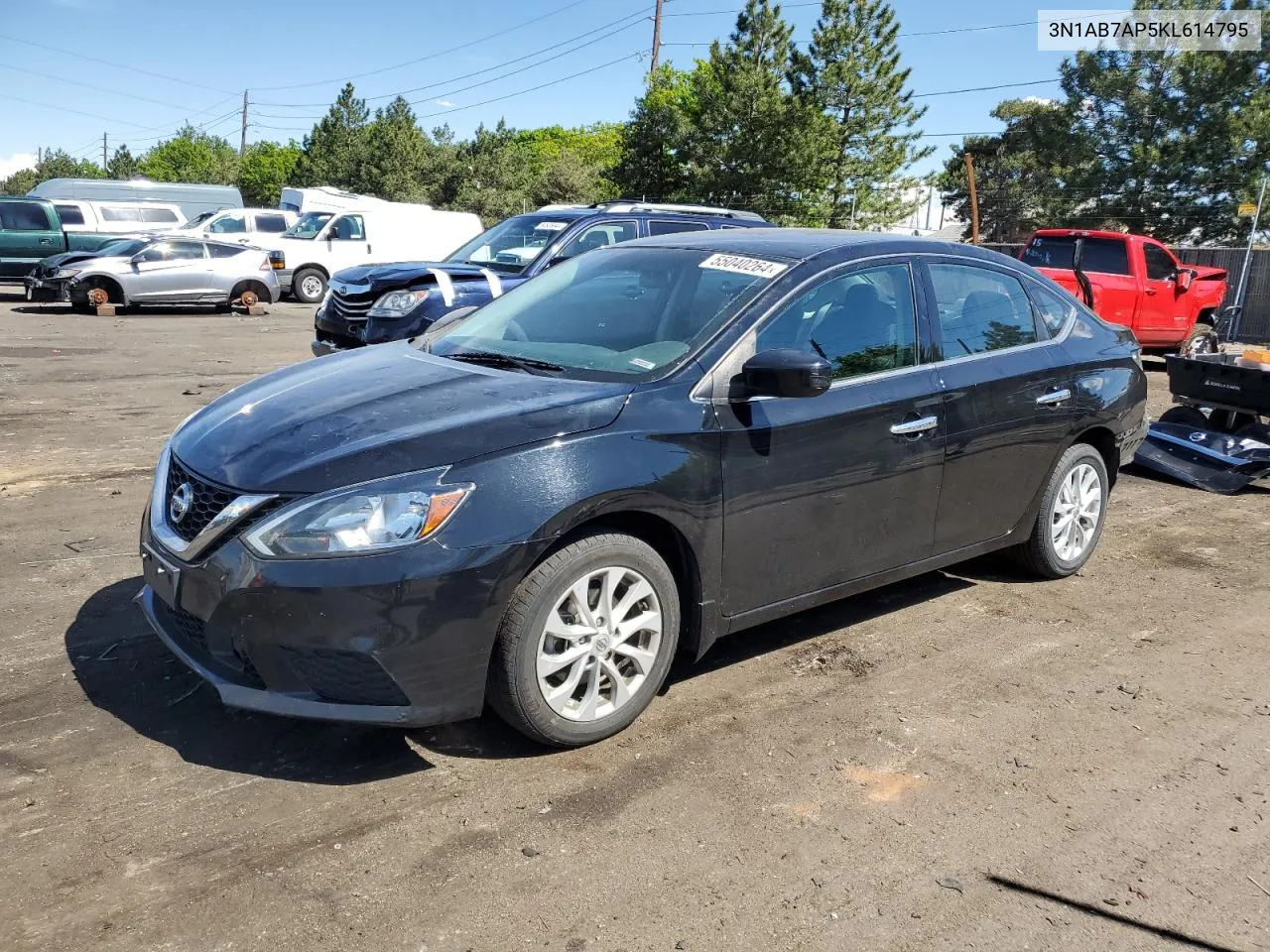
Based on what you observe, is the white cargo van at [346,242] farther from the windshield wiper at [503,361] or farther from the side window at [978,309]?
the windshield wiper at [503,361]

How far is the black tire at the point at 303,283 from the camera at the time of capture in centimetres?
2444

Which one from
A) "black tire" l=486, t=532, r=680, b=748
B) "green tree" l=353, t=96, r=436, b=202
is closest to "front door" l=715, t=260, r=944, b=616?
"black tire" l=486, t=532, r=680, b=748

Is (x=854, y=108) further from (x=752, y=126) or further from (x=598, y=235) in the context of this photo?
(x=598, y=235)

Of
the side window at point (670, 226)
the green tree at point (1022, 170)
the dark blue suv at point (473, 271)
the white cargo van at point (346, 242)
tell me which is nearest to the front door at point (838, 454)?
the dark blue suv at point (473, 271)

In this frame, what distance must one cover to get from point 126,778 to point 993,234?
222ft

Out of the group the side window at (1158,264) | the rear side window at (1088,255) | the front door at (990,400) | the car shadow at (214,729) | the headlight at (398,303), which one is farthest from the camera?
the side window at (1158,264)

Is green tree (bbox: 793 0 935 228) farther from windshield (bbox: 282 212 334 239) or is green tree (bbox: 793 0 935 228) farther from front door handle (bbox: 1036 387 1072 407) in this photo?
front door handle (bbox: 1036 387 1072 407)

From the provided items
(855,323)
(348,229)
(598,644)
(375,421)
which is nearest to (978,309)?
(855,323)

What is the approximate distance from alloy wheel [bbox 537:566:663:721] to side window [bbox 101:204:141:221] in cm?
2624

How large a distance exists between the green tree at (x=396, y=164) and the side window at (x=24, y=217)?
39646 millimetres

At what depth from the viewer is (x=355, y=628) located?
121 inches

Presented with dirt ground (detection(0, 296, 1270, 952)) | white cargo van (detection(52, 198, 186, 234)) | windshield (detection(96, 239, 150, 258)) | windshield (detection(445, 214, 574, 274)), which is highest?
white cargo van (detection(52, 198, 186, 234))

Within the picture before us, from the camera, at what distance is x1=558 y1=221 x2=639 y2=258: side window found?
32.6 feet

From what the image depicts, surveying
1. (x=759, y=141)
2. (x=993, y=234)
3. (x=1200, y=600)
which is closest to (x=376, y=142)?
(x=759, y=141)
